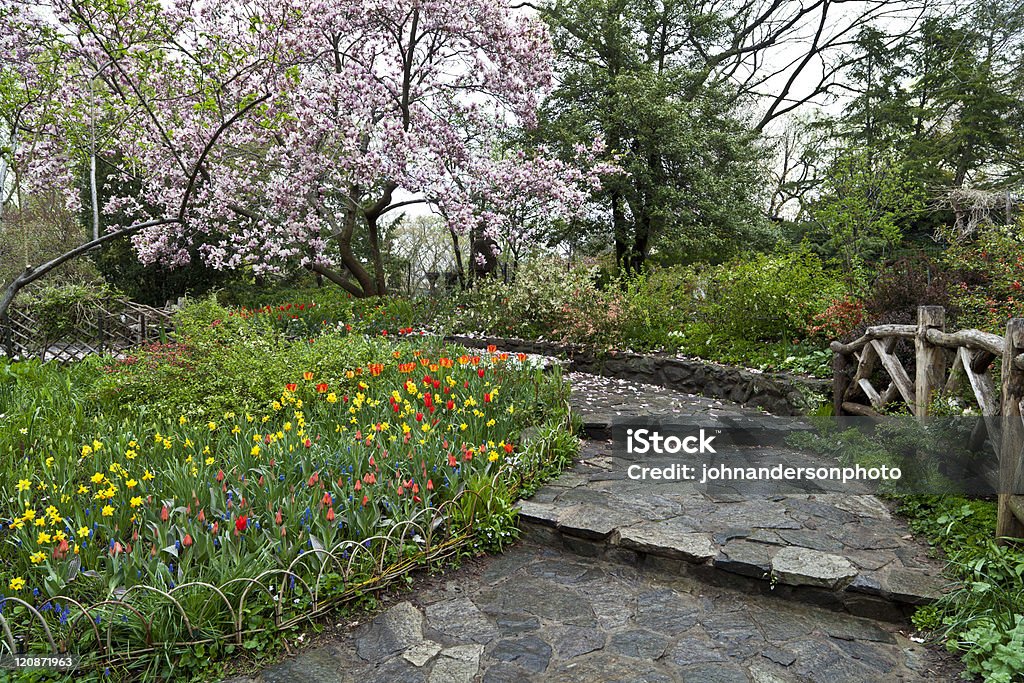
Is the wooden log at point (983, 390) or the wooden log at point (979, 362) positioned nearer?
the wooden log at point (983, 390)

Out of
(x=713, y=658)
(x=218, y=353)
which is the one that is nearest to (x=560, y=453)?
(x=713, y=658)

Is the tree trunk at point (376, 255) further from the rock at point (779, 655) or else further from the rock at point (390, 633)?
the rock at point (779, 655)

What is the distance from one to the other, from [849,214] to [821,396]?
3.95m

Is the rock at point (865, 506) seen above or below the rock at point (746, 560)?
below

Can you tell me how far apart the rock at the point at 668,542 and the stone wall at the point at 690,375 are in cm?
301

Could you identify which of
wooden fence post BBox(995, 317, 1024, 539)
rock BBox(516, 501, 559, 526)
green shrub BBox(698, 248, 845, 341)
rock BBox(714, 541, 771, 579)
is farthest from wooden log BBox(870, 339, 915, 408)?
rock BBox(516, 501, 559, 526)

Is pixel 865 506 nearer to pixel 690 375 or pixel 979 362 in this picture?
pixel 979 362

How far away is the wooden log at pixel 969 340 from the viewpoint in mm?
3100

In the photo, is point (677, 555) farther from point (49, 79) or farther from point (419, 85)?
point (419, 85)

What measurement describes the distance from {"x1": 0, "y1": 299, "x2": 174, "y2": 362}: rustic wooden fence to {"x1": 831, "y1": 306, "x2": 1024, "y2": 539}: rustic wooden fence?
25.1 feet

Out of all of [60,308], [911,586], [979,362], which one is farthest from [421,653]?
[60,308]

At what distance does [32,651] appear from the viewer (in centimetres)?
232

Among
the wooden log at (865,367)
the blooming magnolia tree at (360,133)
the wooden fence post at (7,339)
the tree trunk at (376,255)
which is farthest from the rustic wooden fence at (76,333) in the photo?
the wooden log at (865,367)

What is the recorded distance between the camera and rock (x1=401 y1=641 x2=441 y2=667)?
2518mm
